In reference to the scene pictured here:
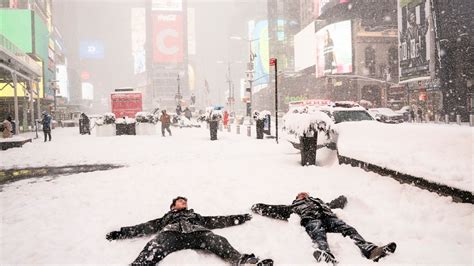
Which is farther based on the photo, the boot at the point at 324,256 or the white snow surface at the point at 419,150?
the white snow surface at the point at 419,150

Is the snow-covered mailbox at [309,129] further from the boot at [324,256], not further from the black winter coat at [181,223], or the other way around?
the boot at [324,256]

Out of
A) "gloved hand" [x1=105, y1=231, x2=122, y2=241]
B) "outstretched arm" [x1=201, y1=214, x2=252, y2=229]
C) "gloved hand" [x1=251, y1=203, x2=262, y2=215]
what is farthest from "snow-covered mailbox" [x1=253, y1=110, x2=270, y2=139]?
"gloved hand" [x1=105, y1=231, x2=122, y2=241]

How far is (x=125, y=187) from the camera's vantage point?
917cm

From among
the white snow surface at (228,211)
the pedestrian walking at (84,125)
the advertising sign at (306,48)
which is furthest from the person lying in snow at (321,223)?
the advertising sign at (306,48)

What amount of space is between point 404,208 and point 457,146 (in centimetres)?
128

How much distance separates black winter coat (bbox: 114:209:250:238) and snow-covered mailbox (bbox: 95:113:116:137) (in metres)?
22.9

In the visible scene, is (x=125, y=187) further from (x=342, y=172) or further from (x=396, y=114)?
(x=396, y=114)

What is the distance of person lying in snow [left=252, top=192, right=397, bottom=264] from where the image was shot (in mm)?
4551

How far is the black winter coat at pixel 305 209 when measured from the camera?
555cm

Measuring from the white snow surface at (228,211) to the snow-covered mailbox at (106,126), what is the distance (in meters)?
16.2

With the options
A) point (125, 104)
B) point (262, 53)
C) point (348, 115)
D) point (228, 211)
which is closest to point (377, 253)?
point (228, 211)

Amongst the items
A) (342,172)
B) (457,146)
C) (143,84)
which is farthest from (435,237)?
(143,84)

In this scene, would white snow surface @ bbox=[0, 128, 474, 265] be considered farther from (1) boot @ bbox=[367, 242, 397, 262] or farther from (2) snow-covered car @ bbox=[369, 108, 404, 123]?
(2) snow-covered car @ bbox=[369, 108, 404, 123]

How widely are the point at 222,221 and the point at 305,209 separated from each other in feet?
3.93
